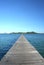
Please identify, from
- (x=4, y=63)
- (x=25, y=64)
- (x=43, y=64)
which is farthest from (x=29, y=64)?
(x=4, y=63)

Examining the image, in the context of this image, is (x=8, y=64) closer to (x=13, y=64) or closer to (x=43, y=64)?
(x=13, y=64)

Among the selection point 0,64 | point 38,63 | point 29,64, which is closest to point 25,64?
point 29,64

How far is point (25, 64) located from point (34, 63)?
0.45m

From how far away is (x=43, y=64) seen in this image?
6.21 m

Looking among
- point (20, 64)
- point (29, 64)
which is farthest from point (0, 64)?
point (29, 64)

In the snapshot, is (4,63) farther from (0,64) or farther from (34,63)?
(34,63)

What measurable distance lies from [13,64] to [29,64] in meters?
0.72

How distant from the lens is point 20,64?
20.5 feet

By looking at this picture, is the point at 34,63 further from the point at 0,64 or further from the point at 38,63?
the point at 0,64

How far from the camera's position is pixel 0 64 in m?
6.20

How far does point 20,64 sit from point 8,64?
0.54 metres

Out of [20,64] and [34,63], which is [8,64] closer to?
[20,64]

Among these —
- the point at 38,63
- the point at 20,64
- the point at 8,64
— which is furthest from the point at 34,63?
the point at 8,64

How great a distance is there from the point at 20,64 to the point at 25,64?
227 mm
